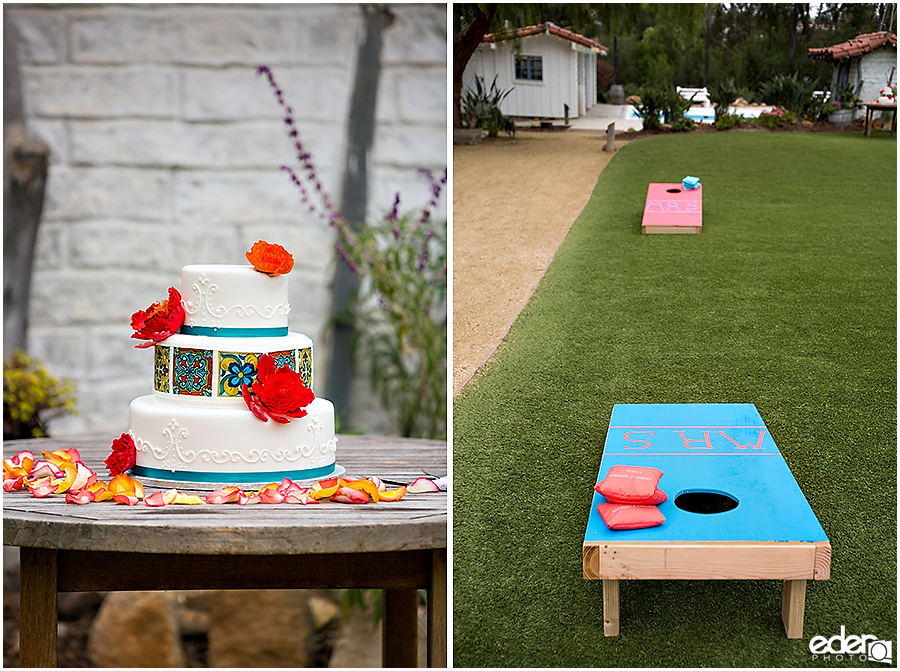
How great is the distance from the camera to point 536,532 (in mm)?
2021

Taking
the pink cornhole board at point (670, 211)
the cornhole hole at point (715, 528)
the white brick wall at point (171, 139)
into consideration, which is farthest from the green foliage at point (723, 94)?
the pink cornhole board at point (670, 211)

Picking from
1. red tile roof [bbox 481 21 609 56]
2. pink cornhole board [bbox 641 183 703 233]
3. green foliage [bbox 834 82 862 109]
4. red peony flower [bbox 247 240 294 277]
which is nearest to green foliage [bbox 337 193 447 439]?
red tile roof [bbox 481 21 609 56]

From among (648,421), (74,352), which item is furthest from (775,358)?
(74,352)

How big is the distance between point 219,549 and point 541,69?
64.8 inches

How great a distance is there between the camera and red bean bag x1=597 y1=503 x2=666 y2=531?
146 cm

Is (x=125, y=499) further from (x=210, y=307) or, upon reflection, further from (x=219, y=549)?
(x=210, y=307)

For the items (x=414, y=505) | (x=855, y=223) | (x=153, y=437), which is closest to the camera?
(x=414, y=505)

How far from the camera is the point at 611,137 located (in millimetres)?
2732

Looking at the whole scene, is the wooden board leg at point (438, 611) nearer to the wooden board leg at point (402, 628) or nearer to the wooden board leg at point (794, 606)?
the wooden board leg at point (402, 628)

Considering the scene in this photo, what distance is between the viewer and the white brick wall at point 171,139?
2.39 meters

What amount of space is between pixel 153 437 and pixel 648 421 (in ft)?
4.22

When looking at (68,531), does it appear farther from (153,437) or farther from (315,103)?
(315,103)

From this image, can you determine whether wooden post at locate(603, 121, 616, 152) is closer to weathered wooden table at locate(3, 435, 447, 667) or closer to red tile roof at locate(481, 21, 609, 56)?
red tile roof at locate(481, 21, 609, 56)

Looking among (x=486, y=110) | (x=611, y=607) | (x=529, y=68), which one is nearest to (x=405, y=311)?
(x=486, y=110)
